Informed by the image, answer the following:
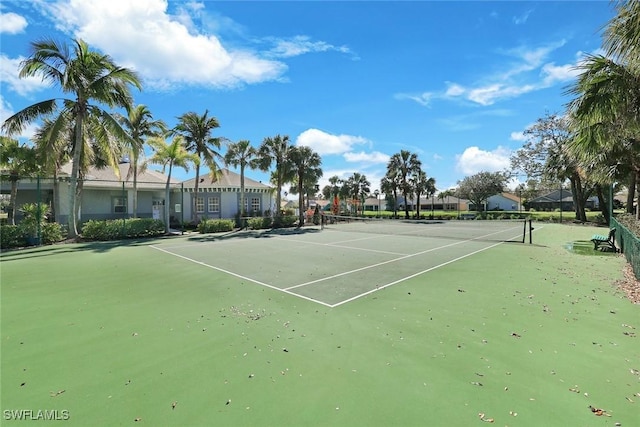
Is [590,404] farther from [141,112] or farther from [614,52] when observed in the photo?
[141,112]

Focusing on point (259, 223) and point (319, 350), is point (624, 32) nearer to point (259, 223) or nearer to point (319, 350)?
point (319, 350)

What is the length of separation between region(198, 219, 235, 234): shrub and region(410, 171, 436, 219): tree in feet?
102

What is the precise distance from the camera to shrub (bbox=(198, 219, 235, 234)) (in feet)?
79.2

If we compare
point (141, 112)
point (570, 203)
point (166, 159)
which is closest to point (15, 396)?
point (166, 159)

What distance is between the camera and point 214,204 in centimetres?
3234

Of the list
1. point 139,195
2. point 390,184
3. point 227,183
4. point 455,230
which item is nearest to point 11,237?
point 139,195

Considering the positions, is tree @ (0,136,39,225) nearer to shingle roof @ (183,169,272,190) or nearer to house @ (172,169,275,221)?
house @ (172,169,275,221)

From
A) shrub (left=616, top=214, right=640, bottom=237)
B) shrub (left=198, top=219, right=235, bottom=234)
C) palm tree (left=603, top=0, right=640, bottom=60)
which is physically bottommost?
shrub (left=198, top=219, right=235, bottom=234)

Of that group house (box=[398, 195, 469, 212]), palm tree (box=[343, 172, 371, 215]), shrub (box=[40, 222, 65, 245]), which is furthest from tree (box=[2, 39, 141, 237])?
house (box=[398, 195, 469, 212])

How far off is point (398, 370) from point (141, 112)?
26.1 m

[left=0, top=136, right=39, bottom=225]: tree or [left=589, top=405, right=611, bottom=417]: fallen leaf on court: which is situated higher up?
[left=0, top=136, right=39, bottom=225]: tree

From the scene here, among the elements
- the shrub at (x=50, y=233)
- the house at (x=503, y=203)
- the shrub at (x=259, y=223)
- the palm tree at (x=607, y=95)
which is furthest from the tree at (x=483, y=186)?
the shrub at (x=50, y=233)

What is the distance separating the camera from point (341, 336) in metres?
4.93

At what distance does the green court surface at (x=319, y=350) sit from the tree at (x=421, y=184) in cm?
3999
